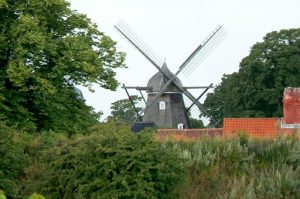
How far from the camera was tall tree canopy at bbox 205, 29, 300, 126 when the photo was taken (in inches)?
2211

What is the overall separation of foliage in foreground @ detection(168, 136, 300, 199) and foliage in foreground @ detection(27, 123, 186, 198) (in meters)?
1.30

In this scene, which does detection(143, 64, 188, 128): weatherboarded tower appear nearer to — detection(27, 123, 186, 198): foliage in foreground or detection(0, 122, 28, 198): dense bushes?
detection(0, 122, 28, 198): dense bushes

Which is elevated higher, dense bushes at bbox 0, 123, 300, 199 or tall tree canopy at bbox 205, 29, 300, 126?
tall tree canopy at bbox 205, 29, 300, 126

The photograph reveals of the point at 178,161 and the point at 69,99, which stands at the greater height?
the point at 69,99

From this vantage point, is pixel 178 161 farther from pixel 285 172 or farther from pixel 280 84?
pixel 280 84

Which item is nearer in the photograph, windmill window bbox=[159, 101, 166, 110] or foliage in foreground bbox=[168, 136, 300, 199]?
foliage in foreground bbox=[168, 136, 300, 199]

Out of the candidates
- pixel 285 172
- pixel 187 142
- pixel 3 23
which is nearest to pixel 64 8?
pixel 3 23

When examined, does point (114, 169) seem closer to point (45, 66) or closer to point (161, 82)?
point (45, 66)

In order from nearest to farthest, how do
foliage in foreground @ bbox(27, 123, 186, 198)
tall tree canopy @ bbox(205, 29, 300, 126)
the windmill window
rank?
foliage in foreground @ bbox(27, 123, 186, 198) < tall tree canopy @ bbox(205, 29, 300, 126) < the windmill window

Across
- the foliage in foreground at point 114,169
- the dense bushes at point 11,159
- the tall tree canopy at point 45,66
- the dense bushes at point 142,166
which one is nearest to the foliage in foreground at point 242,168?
the dense bushes at point 142,166

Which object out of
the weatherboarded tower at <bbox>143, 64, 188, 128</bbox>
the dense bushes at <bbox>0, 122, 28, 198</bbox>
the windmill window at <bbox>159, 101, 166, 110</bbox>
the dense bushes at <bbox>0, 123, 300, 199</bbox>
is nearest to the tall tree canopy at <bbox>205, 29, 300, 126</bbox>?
the weatherboarded tower at <bbox>143, 64, 188, 128</bbox>

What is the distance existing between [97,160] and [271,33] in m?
46.0

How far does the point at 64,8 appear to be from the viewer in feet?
105

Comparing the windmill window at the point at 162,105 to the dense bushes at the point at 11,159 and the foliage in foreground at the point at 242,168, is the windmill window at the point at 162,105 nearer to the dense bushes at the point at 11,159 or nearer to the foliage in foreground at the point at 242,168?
the foliage in foreground at the point at 242,168
